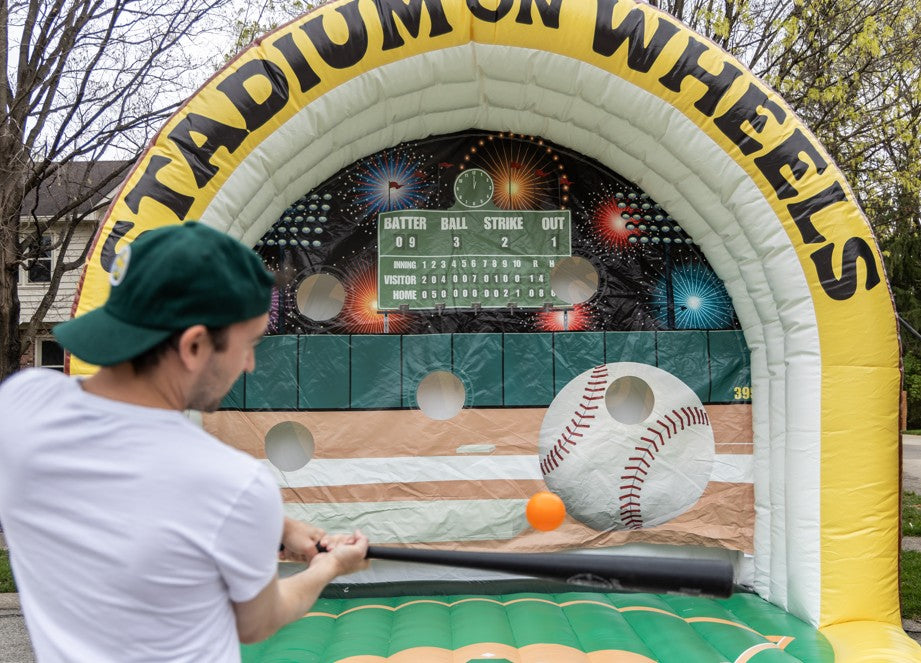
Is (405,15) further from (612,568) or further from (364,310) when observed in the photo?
(612,568)

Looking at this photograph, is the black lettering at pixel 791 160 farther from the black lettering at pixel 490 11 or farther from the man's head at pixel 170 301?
the man's head at pixel 170 301

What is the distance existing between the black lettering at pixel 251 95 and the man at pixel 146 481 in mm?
1862

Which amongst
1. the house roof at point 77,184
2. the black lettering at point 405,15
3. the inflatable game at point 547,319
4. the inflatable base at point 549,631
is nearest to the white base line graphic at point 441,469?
the inflatable game at point 547,319

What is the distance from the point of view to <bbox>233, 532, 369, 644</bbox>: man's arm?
972 mm

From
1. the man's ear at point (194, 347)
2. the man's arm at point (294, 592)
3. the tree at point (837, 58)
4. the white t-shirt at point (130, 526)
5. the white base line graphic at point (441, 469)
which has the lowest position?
the white base line graphic at point (441, 469)

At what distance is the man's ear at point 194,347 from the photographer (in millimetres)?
892

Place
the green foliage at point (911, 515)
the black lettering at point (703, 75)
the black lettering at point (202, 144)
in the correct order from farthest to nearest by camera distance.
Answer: the green foliage at point (911, 515), the black lettering at point (703, 75), the black lettering at point (202, 144)

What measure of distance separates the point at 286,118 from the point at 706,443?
205 centimetres

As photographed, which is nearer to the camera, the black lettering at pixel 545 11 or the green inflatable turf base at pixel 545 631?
the green inflatable turf base at pixel 545 631

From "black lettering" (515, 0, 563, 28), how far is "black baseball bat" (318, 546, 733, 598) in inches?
77.3

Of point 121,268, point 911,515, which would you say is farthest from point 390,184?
point 911,515

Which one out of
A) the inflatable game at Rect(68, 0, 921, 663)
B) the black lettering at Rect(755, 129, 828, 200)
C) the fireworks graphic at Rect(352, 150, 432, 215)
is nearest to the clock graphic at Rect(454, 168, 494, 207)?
the inflatable game at Rect(68, 0, 921, 663)

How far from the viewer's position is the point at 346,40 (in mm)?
2678

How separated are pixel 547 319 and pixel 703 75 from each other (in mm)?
1108
